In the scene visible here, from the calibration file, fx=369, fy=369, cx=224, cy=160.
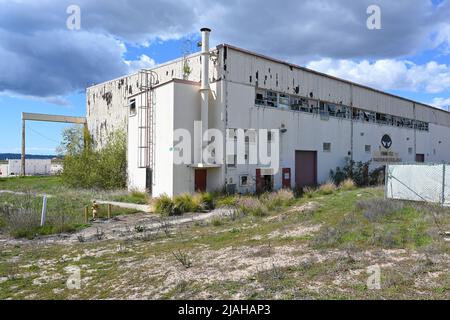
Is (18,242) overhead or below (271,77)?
below

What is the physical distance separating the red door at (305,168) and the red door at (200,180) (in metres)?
7.11

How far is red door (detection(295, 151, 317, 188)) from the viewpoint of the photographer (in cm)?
2494

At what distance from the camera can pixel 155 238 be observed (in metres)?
10.9

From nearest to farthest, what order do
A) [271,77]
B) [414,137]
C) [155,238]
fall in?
[155,238] → [271,77] → [414,137]

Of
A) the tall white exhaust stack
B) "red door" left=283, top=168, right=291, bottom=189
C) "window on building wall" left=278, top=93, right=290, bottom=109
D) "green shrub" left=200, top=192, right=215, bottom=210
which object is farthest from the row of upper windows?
"green shrub" left=200, top=192, right=215, bottom=210

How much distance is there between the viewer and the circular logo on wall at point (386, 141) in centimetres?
3336

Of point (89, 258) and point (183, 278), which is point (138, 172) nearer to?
point (89, 258)

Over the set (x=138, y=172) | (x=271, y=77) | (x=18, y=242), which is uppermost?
(x=271, y=77)

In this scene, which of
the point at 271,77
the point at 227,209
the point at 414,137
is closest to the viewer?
the point at 227,209

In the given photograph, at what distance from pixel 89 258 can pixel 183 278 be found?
3.43m

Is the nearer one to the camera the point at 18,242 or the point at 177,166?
the point at 18,242
